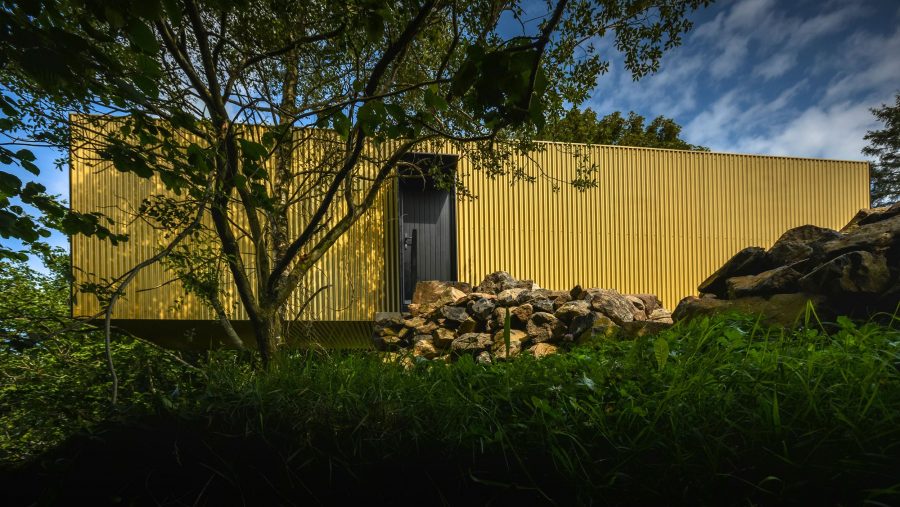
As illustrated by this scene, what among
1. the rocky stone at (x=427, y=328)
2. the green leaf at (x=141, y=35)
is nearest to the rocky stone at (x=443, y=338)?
the rocky stone at (x=427, y=328)

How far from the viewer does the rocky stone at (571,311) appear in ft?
15.9

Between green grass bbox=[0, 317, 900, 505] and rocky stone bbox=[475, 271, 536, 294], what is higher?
rocky stone bbox=[475, 271, 536, 294]

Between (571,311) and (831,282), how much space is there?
207 centimetres

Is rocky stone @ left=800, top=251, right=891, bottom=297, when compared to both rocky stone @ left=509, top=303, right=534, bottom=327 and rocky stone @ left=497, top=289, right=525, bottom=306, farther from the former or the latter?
rocky stone @ left=497, top=289, right=525, bottom=306

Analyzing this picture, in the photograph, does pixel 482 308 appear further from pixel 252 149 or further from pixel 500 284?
pixel 252 149

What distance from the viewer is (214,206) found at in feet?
8.63

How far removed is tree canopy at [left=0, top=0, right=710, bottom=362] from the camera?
1.34 m

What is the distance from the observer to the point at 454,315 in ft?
18.2

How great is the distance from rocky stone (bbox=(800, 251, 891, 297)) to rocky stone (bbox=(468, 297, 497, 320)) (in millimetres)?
2882

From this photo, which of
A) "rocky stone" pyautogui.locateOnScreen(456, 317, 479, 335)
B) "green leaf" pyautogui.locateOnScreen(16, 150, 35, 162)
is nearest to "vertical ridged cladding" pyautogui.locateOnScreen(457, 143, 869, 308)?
"rocky stone" pyautogui.locateOnScreen(456, 317, 479, 335)

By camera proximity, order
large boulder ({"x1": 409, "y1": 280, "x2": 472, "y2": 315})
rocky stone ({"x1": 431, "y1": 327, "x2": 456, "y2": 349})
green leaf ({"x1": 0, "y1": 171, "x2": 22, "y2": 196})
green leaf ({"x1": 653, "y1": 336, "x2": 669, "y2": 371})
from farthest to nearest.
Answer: large boulder ({"x1": 409, "y1": 280, "x2": 472, "y2": 315}) < rocky stone ({"x1": 431, "y1": 327, "x2": 456, "y2": 349}) < green leaf ({"x1": 653, "y1": 336, "x2": 669, "y2": 371}) < green leaf ({"x1": 0, "y1": 171, "x2": 22, "y2": 196})

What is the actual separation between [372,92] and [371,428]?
1.64 metres

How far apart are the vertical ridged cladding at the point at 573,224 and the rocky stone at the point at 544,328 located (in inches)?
107

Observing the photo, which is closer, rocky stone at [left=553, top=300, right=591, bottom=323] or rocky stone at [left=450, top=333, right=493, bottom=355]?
rocky stone at [left=450, top=333, right=493, bottom=355]
